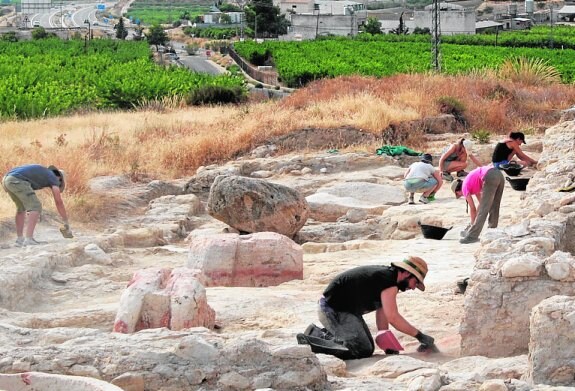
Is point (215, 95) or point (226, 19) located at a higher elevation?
point (215, 95)

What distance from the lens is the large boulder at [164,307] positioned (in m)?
10.6

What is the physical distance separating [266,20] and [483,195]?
91.2 m

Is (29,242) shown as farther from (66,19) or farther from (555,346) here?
(66,19)

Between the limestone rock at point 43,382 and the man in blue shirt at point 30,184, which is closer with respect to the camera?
the limestone rock at point 43,382

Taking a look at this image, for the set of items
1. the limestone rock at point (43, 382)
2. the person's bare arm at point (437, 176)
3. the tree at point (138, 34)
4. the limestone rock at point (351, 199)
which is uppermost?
the limestone rock at point (43, 382)

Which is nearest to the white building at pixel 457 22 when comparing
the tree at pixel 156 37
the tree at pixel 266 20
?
the tree at pixel 266 20

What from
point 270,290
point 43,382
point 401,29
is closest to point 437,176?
point 270,290

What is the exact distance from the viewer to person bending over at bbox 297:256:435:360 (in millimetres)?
9781

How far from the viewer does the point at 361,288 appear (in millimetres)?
9969

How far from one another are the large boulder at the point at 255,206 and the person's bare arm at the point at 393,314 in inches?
274

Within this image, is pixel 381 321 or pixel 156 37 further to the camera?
pixel 156 37

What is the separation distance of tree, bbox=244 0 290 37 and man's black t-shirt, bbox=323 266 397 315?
93951 mm

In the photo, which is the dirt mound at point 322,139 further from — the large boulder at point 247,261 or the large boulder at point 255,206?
the large boulder at point 247,261

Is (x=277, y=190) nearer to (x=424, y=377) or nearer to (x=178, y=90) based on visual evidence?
(x=424, y=377)
